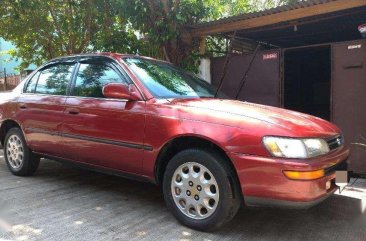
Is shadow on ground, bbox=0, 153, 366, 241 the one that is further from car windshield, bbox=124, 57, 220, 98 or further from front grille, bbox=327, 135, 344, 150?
car windshield, bbox=124, 57, 220, 98

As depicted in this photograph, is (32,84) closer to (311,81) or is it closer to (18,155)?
(18,155)

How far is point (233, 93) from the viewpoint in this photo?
769 cm

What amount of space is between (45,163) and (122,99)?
3.05m

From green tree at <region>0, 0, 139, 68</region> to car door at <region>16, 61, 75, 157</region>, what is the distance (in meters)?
3.24

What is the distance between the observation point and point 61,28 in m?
10.6

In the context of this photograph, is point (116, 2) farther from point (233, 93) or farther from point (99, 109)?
point (99, 109)

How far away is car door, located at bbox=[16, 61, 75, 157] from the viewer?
191 inches

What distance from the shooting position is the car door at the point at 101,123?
4.02 m

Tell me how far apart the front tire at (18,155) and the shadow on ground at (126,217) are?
0.90 ft

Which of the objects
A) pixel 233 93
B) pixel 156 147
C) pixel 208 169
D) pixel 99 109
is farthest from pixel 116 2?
pixel 208 169

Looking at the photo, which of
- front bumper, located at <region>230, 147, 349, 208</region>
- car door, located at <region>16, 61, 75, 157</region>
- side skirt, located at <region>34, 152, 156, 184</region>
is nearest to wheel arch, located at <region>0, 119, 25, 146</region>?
car door, located at <region>16, 61, 75, 157</region>

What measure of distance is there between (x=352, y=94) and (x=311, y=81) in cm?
488

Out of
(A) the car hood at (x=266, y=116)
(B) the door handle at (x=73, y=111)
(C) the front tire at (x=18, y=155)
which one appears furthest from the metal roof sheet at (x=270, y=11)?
(C) the front tire at (x=18, y=155)

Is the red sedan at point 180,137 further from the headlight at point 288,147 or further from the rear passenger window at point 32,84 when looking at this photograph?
the rear passenger window at point 32,84
